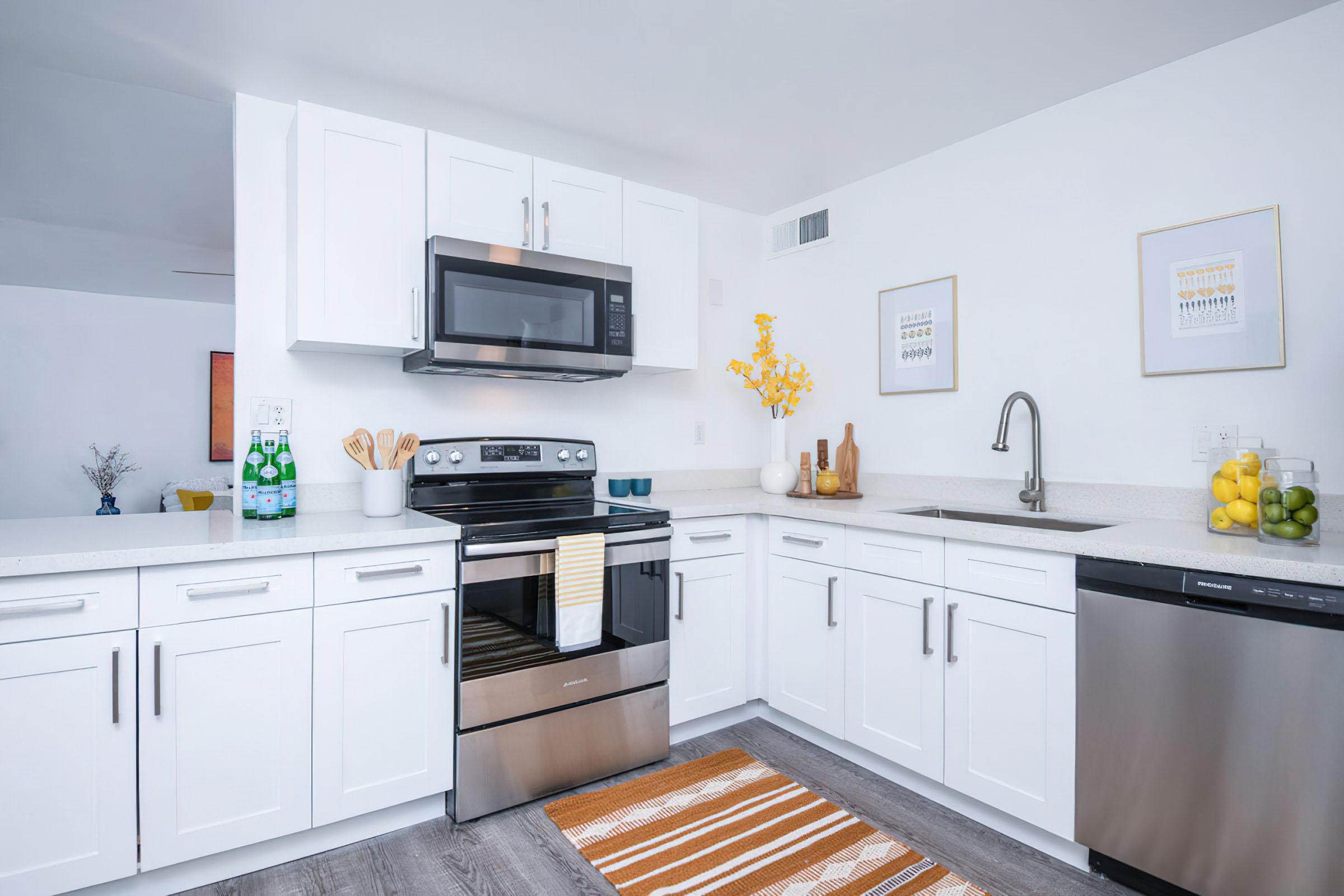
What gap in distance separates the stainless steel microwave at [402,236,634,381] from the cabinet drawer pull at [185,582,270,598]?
0.89m

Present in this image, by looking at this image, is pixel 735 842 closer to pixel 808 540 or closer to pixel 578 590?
pixel 578 590

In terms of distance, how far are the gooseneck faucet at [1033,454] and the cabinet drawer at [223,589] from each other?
2.26 meters

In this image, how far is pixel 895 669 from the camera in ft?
7.54

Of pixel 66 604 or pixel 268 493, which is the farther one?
pixel 268 493

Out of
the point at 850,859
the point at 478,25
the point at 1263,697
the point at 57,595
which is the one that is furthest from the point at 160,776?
the point at 1263,697

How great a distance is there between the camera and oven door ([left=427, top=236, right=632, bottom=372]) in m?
2.31

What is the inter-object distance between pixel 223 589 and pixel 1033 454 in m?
2.57

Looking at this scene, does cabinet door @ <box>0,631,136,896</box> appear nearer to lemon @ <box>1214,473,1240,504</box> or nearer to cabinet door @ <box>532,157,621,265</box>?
cabinet door @ <box>532,157,621,265</box>

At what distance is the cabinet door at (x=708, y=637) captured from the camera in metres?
2.62

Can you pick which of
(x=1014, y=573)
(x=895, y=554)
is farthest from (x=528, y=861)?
(x=1014, y=573)

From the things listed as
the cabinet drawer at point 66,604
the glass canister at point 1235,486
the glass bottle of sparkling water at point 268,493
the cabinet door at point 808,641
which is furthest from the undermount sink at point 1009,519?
the cabinet drawer at point 66,604

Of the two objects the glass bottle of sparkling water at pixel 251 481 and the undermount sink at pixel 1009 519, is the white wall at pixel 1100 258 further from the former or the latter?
the glass bottle of sparkling water at pixel 251 481

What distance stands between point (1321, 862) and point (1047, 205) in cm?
206

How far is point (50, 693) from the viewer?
5.20ft
